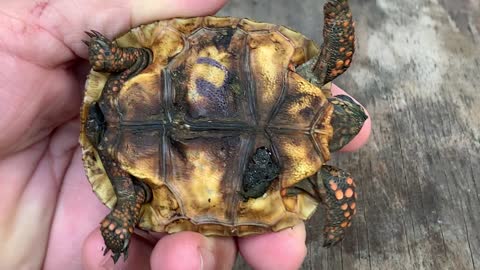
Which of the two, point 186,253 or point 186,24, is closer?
point 186,253

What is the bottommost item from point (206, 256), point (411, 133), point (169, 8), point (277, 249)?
point (411, 133)

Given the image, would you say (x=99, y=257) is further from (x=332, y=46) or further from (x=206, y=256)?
(x=332, y=46)

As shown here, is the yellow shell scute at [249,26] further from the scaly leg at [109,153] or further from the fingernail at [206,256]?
the fingernail at [206,256]

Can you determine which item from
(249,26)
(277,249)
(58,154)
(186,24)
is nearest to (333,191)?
(277,249)

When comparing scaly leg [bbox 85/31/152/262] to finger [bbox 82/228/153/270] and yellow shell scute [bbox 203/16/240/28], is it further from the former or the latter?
yellow shell scute [bbox 203/16/240/28]

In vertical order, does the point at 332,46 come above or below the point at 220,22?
below

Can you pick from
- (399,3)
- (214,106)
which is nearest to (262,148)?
(214,106)
